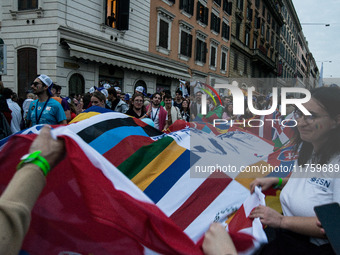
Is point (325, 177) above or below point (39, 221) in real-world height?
above

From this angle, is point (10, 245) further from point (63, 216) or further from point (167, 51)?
point (167, 51)

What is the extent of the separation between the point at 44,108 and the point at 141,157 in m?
2.74

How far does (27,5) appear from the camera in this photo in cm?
1252

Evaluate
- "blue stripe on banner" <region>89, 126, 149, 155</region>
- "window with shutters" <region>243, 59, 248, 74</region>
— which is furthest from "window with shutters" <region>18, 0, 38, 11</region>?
"window with shutters" <region>243, 59, 248, 74</region>

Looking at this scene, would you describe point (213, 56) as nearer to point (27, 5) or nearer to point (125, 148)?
point (27, 5)

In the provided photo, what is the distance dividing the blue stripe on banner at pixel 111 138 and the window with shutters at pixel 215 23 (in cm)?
2448

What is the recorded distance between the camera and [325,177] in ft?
5.12

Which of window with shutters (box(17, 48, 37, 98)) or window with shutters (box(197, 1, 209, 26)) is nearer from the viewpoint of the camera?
window with shutters (box(17, 48, 37, 98))

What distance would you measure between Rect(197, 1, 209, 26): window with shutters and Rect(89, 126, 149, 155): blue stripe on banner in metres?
21.9

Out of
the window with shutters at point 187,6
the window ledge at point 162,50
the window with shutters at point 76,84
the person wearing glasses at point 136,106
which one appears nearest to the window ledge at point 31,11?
the window with shutters at point 76,84

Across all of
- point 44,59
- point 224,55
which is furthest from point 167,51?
point 224,55

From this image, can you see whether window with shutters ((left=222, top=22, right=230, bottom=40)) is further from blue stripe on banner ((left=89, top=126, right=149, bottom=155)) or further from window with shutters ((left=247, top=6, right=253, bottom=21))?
blue stripe on banner ((left=89, top=126, right=149, bottom=155))

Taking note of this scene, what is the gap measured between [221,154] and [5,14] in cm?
1330

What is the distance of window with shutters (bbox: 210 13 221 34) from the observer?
25.7 metres
